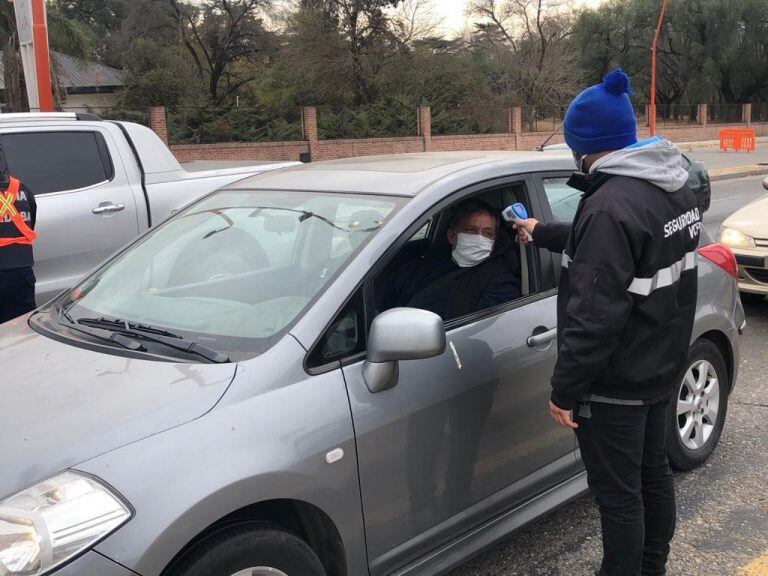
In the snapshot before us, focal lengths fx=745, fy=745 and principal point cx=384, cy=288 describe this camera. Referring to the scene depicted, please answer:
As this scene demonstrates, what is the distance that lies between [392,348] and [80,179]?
4.46 m

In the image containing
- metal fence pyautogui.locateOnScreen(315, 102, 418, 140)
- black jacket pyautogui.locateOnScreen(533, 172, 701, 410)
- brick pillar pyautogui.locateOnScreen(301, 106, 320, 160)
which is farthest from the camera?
metal fence pyautogui.locateOnScreen(315, 102, 418, 140)

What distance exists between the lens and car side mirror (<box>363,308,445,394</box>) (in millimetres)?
2273

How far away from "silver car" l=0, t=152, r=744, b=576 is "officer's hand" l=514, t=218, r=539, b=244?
0.39 feet

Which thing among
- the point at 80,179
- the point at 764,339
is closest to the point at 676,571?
the point at 764,339

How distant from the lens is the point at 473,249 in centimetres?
323

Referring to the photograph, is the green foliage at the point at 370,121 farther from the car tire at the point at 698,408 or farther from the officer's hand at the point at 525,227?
the officer's hand at the point at 525,227

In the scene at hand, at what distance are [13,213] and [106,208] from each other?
1269 millimetres

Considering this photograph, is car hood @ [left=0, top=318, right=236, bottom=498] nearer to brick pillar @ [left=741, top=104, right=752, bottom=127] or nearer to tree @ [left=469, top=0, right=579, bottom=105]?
tree @ [left=469, top=0, right=579, bottom=105]

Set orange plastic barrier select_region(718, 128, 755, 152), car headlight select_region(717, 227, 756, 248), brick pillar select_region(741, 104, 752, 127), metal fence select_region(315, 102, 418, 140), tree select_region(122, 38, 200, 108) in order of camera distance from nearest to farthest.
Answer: car headlight select_region(717, 227, 756, 248)
metal fence select_region(315, 102, 418, 140)
tree select_region(122, 38, 200, 108)
orange plastic barrier select_region(718, 128, 755, 152)
brick pillar select_region(741, 104, 752, 127)

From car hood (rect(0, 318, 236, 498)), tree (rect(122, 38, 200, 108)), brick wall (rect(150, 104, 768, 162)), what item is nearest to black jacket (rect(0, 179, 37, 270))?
car hood (rect(0, 318, 236, 498))

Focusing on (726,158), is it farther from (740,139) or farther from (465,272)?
(465,272)

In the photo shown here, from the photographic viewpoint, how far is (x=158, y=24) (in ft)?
121

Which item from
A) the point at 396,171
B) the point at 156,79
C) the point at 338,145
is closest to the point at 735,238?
the point at 396,171

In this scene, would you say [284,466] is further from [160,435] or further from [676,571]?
[676,571]
